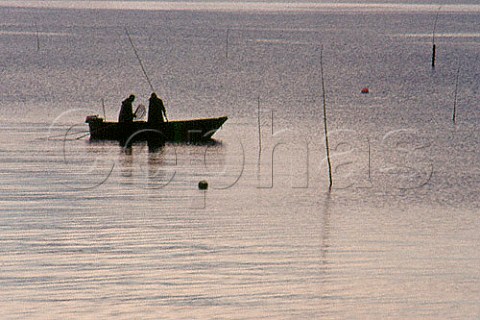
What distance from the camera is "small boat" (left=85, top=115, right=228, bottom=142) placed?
41219 mm

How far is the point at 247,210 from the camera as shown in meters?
29.2

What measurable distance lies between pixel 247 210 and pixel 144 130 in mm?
12821

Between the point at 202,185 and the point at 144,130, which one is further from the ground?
the point at 144,130

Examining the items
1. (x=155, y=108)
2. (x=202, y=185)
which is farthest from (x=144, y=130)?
(x=202, y=185)

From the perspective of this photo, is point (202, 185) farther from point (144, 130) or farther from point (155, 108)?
point (144, 130)

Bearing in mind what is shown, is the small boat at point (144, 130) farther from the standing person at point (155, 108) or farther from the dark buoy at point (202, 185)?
the dark buoy at point (202, 185)

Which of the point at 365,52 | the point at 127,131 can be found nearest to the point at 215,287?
the point at 127,131

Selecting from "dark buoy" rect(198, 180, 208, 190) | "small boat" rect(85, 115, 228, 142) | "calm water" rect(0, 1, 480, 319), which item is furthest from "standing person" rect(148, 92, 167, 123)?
"dark buoy" rect(198, 180, 208, 190)

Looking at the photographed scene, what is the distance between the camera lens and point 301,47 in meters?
122

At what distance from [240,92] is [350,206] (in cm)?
3995

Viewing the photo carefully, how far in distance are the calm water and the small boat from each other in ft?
1.96

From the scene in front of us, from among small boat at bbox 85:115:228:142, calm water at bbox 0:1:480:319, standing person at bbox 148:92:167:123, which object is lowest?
calm water at bbox 0:1:480:319

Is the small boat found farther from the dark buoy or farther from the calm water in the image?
the dark buoy

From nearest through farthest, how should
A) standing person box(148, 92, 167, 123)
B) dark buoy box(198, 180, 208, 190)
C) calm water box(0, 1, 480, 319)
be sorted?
calm water box(0, 1, 480, 319) → dark buoy box(198, 180, 208, 190) → standing person box(148, 92, 167, 123)
